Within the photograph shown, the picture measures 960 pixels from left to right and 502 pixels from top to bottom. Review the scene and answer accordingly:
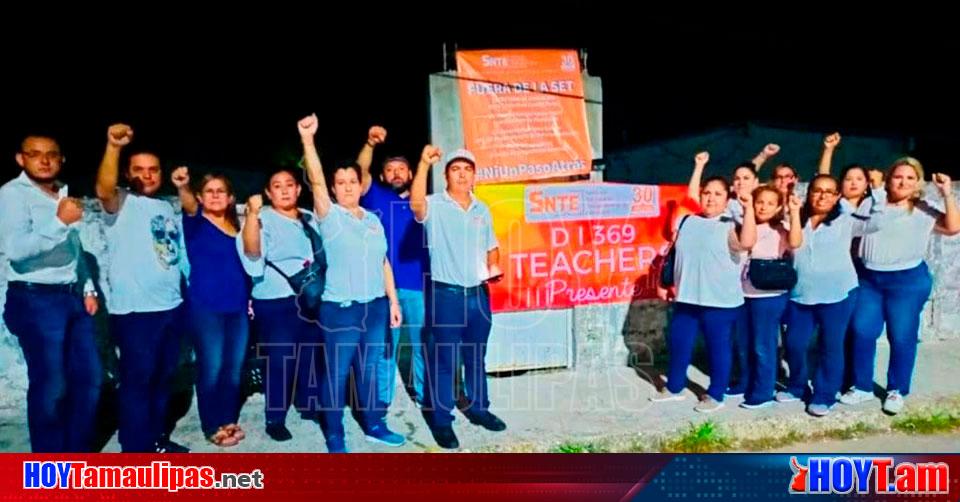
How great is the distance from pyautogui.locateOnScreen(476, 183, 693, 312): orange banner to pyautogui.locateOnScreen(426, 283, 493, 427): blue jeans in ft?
2.03

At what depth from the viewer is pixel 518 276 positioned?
199 inches

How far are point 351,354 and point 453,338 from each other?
0.59 m

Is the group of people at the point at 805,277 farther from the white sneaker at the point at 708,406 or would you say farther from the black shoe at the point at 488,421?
the black shoe at the point at 488,421

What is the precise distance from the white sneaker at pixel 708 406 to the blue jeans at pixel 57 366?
11.0 ft

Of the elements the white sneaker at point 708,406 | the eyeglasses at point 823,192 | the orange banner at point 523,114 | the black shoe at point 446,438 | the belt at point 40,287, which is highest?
the orange banner at point 523,114

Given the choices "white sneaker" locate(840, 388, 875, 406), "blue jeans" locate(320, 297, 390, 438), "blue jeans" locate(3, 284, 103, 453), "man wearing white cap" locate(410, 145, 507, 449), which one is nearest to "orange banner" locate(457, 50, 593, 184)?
"man wearing white cap" locate(410, 145, 507, 449)

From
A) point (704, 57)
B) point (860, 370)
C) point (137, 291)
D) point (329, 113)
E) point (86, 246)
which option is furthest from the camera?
point (704, 57)

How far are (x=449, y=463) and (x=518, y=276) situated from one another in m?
1.45

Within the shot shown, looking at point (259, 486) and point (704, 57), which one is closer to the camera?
point (259, 486)

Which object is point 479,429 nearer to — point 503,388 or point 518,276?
point 503,388

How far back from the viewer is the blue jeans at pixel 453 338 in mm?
4371

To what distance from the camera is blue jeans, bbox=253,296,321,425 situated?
4.21m

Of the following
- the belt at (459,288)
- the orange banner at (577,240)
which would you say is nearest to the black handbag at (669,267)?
the orange banner at (577,240)

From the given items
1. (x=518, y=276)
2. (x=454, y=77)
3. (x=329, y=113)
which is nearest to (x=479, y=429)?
(x=518, y=276)
